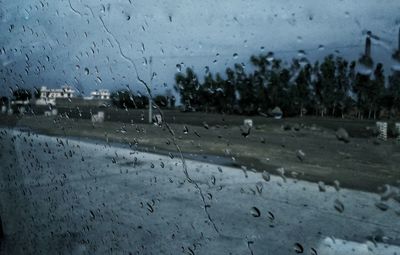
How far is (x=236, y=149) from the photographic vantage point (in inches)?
48.6

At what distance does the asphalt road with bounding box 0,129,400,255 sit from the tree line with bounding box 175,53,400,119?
0.20 metres

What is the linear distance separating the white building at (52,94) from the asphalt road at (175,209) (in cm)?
22

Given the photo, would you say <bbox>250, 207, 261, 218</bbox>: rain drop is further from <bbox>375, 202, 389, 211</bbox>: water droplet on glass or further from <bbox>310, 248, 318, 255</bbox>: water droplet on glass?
<bbox>375, 202, 389, 211</bbox>: water droplet on glass

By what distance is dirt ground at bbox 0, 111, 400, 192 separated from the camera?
94 centimetres

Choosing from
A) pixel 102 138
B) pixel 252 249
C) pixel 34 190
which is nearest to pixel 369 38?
pixel 252 249

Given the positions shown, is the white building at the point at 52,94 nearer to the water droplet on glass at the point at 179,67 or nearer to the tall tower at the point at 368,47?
the water droplet on glass at the point at 179,67

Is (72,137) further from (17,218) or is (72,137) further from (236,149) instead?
(17,218)

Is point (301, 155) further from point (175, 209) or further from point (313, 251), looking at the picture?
point (175, 209)

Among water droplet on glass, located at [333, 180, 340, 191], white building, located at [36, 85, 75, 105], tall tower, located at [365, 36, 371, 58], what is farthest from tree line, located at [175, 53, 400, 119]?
white building, located at [36, 85, 75, 105]

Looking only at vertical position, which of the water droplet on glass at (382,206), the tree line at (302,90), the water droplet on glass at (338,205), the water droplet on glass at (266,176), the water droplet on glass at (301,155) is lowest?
the water droplet on glass at (338,205)

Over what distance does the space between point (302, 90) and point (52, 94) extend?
1508mm

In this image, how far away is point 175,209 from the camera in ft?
5.30

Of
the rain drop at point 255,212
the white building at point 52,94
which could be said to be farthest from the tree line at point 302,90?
the white building at point 52,94

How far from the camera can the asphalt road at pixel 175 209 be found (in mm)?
1106
